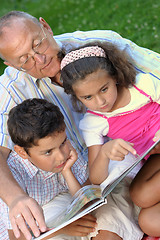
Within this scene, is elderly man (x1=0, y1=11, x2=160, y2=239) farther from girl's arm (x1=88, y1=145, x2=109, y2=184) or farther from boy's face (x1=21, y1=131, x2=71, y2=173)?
girl's arm (x1=88, y1=145, x2=109, y2=184)

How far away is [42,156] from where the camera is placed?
2.65 metres

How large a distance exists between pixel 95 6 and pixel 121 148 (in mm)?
4859

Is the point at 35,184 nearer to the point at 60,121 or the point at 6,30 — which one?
the point at 60,121

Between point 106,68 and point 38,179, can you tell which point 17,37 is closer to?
point 106,68

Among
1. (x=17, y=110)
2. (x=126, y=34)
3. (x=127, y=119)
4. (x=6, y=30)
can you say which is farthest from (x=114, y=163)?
(x=126, y=34)

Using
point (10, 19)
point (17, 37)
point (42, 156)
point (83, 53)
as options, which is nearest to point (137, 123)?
point (83, 53)

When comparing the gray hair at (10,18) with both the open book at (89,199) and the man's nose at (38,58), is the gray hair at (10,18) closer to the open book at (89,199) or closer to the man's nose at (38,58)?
the man's nose at (38,58)

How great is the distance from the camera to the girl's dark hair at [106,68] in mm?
2707

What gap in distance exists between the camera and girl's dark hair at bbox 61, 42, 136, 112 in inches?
107

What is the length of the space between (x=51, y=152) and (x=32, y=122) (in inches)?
8.7

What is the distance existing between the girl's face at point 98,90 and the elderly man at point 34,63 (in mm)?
397

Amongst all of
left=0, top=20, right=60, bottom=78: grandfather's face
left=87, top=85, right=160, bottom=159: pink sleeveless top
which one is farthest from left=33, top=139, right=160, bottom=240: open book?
left=0, top=20, right=60, bottom=78: grandfather's face

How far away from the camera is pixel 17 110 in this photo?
8.95 feet

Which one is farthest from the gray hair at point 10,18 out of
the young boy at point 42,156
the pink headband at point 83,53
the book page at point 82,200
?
the book page at point 82,200
